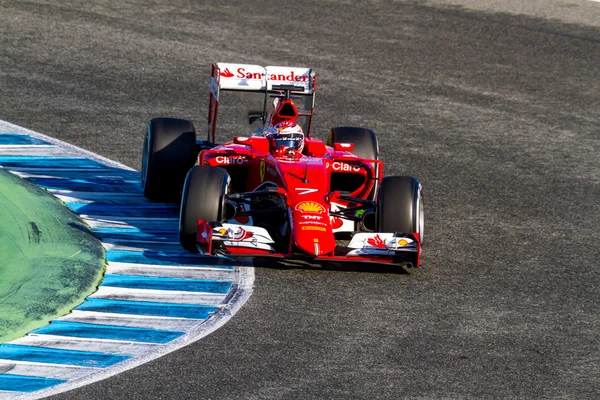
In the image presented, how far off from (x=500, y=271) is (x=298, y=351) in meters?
3.19

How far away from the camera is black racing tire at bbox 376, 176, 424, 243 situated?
11531mm

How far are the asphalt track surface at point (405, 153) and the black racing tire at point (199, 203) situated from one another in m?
0.77

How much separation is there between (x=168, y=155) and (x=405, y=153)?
444 centimetres

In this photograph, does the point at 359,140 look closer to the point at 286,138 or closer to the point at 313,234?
the point at 286,138

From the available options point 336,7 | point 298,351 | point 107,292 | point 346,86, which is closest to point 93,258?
point 107,292

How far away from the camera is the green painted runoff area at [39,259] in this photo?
→ 1016 centimetres

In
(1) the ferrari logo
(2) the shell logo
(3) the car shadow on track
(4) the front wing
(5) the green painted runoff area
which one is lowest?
(5) the green painted runoff area

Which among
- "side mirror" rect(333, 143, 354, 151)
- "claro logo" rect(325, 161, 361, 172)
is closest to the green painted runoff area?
"claro logo" rect(325, 161, 361, 172)

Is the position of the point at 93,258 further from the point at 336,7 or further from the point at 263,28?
the point at 336,7

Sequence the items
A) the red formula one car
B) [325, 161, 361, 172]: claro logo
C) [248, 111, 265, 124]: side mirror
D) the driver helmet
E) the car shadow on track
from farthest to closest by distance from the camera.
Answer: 1. [248, 111, 265, 124]: side mirror
2. the driver helmet
3. [325, 161, 361, 172]: claro logo
4. the car shadow on track
5. the red formula one car

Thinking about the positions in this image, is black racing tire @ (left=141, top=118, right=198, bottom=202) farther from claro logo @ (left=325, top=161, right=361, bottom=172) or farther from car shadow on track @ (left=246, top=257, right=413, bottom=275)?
car shadow on track @ (left=246, top=257, right=413, bottom=275)

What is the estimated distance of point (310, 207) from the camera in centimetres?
1132

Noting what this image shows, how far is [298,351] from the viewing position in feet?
31.3

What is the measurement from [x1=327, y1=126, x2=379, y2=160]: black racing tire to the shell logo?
86.7 inches
